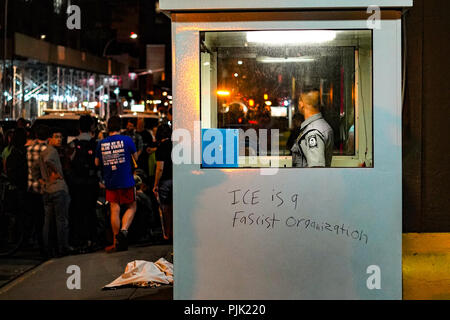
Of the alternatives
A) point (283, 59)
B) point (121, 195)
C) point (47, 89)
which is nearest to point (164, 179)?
point (121, 195)

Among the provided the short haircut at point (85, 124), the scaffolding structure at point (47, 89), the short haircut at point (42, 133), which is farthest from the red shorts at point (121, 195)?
the scaffolding structure at point (47, 89)

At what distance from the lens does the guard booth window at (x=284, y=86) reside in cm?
541

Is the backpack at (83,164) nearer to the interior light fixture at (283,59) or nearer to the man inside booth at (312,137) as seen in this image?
the man inside booth at (312,137)

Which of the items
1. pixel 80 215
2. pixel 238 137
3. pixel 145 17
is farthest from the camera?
pixel 145 17

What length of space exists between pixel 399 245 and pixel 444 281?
133cm

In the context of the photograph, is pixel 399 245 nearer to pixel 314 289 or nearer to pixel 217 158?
pixel 314 289

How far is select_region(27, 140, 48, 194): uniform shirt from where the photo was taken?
30.9ft

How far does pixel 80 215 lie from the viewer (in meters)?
10.2

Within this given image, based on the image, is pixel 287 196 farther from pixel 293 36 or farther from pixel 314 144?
pixel 293 36

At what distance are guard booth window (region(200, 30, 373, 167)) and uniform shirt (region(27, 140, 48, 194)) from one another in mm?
4347

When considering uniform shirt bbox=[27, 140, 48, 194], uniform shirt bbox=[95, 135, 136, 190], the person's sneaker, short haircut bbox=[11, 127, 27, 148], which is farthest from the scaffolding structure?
the person's sneaker

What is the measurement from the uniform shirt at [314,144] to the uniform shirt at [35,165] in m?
4.74

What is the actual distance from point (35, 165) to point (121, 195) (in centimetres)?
134
